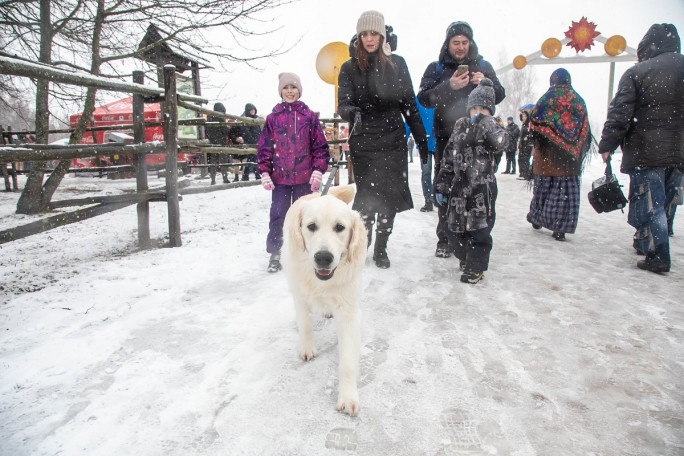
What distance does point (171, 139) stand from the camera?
14.5 feet

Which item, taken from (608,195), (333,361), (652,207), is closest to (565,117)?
(608,195)

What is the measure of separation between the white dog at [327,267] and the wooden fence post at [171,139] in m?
2.58

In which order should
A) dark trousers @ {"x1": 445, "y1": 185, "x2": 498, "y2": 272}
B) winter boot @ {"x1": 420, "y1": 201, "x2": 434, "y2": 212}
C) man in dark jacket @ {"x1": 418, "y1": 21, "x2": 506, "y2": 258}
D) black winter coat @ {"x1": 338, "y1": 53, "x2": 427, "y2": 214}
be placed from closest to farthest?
dark trousers @ {"x1": 445, "y1": 185, "x2": 498, "y2": 272} < black winter coat @ {"x1": 338, "y1": 53, "x2": 427, "y2": 214} < man in dark jacket @ {"x1": 418, "y1": 21, "x2": 506, "y2": 258} < winter boot @ {"x1": 420, "y1": 201, "x2": 434, "y2": 212}

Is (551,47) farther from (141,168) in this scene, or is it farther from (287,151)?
(141,168)

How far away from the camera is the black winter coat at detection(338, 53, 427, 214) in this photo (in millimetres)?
3855

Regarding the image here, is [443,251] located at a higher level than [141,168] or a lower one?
lower

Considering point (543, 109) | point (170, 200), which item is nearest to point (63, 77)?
point (170, 200)

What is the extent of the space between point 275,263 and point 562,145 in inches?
162

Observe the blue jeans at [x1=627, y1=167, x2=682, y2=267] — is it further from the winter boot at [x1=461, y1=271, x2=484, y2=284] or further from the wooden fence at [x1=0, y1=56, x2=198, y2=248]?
the wooden fence at [x1=0, y1=56, x2=198, y2=248]

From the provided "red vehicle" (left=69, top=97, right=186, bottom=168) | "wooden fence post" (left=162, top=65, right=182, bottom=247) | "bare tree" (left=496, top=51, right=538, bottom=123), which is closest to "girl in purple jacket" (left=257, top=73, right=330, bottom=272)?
"wooden fence post" (left=162, top=65, right=182, bottom=247)

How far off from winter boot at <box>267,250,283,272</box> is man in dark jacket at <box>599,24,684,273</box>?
12.0 feet

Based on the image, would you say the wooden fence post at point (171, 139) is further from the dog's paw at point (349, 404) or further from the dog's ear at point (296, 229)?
the dog's paw at point (349, 404)

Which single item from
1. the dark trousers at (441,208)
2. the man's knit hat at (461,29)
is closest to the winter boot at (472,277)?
the dark trousers at (441,208)

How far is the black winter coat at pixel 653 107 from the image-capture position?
12.3 feet
